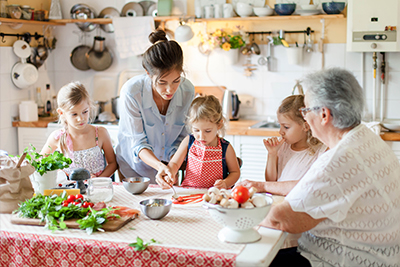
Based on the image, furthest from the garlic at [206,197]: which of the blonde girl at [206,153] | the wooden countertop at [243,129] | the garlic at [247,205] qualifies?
the wooden countertop at [243,129]

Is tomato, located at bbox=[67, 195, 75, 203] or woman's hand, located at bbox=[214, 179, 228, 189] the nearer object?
tomato, located at bbox=[67, 195, 75, 203]

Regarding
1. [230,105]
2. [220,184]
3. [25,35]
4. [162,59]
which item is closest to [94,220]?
[220,184]

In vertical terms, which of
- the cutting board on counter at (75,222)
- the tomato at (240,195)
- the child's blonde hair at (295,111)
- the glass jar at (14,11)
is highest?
the glass jar at (14,11)

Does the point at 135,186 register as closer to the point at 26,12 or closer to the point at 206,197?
the point at 206,197

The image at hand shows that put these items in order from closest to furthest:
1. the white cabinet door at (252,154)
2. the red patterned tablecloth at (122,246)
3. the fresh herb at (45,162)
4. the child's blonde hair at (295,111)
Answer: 1. the red patterned tablecloth at (122,246)
2. the fresh herb at (45,162)
3. the child's blonde hair at (295,111)
4. the white cabinet door at (252,154)

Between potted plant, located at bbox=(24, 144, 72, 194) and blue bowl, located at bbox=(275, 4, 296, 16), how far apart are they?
238 centimetres

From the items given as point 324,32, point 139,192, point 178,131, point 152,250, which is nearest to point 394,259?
point 152,250

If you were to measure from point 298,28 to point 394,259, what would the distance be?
2.64m

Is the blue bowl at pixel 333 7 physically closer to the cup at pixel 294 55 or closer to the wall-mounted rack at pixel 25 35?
the cup at pixel 294 55

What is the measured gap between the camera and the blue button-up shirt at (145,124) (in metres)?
2.37

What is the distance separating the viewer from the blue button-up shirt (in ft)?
7.79

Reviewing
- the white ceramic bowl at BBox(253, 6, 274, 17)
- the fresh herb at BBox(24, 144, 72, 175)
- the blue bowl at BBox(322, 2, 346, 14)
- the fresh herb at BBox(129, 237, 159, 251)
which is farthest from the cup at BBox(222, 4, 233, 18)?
the fresh herb at BBox(129, 237, 159, 251)

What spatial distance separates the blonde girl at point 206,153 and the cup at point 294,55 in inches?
69.4

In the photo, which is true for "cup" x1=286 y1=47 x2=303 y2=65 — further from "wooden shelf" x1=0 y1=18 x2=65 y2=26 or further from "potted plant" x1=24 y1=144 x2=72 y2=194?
"potted plant" x1=24 y1=144 x2=72 y2=194
